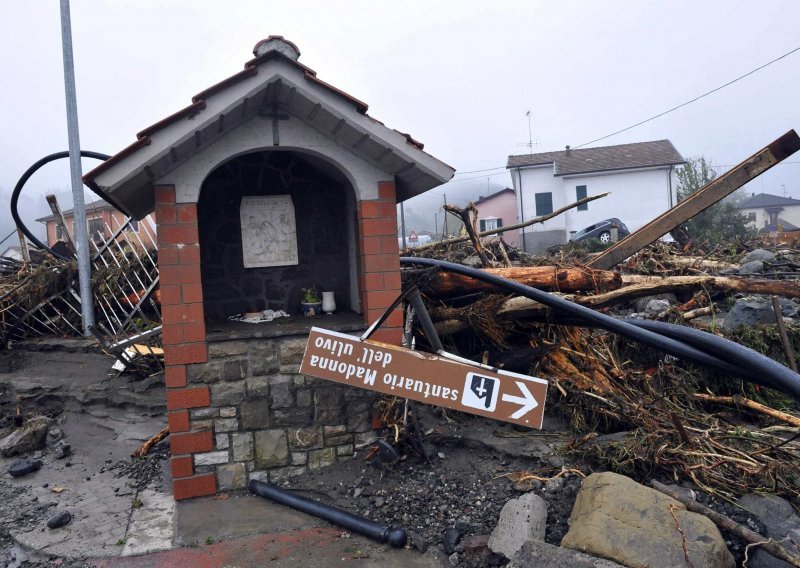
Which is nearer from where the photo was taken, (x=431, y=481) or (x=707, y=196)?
(x=431, y=481)

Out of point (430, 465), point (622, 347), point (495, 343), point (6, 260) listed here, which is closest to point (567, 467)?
point (430, 465)

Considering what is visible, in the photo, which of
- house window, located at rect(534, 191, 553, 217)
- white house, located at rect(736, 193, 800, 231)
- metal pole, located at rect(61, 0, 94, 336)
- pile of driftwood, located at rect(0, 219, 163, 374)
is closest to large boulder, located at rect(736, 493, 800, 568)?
pile of driftwood, located at rect(0, 219, 163, 374)

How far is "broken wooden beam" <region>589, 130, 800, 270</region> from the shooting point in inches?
303

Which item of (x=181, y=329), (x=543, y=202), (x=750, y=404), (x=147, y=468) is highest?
(x=543, y=202)

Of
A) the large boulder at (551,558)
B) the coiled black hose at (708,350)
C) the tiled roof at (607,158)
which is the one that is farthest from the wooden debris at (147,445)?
the tiled roof at (607,158)

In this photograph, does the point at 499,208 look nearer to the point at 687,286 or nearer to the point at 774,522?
the point at 687,286

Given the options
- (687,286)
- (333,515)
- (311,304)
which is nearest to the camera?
(333,515)

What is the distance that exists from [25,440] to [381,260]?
475 centimetres

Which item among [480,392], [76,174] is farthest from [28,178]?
[480,392]

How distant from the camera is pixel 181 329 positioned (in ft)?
18.4

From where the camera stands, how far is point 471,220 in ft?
28.8

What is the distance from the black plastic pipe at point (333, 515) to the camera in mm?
4773

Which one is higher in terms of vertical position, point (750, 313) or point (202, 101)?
point (202, 101)

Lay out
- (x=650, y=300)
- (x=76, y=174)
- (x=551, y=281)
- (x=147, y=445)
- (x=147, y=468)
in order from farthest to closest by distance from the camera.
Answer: (x=76, y=174), (x=650, y=300), (x=551, y=281), (x=147, y=445), (x=147, y=468)
